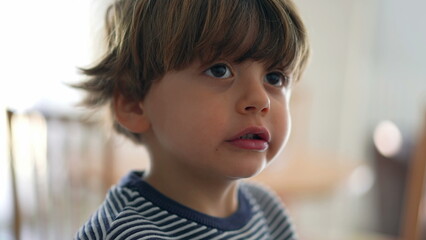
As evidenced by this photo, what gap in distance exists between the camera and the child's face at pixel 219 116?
0.61 m

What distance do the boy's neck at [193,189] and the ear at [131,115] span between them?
69 millimetres

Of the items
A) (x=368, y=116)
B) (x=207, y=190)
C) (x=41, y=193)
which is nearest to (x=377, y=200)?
(x=368, y=116)

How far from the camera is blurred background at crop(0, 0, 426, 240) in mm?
1312

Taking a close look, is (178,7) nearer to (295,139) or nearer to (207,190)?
(207,190)

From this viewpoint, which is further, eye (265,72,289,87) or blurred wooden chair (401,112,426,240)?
blurred wooden chair (401,112,426,240)

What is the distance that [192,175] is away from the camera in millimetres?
685

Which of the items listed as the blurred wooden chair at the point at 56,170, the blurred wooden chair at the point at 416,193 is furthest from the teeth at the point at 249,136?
the blurred wooden chair at the point at 416,193

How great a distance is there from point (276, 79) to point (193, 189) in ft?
0.63

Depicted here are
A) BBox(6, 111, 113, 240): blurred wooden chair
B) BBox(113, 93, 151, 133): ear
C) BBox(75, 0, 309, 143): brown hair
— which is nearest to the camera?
BBox(75, 0, 309, 143): brown hair

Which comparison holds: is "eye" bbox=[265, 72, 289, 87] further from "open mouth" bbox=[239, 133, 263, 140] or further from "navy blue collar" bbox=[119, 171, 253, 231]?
"navy blue collar" bbox=[119, 171, 253, 231]

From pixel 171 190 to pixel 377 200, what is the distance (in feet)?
7.56

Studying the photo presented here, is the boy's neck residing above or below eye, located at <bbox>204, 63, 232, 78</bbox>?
below

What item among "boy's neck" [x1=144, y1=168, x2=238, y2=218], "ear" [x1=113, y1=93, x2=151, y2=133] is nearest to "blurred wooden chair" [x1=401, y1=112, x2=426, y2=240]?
"boy's neck" [x1=144, y1=168, x2=238, y2=218]

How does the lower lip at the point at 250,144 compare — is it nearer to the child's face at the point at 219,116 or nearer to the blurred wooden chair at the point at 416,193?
the child's face at the point at 219,116
